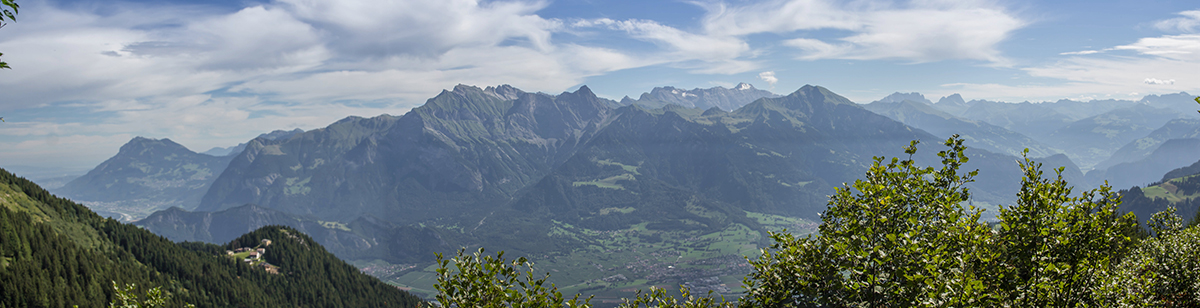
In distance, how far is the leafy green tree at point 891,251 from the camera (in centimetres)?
1173

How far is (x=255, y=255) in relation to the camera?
187 metres

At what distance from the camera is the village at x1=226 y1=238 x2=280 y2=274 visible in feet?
590

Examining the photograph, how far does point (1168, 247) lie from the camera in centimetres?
2814

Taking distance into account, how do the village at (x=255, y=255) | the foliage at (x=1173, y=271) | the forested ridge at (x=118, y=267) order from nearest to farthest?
the foliage at (x=1173, y=271) < the forested ridge at (x=118, y=267) < the village at (x=255, y=255)

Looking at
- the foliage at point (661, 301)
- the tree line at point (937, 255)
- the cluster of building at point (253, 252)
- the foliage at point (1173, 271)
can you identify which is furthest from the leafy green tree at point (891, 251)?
the cluster of building at point (253, 252)

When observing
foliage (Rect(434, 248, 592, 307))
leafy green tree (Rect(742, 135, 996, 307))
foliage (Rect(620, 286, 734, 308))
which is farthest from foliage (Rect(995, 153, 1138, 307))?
foliage (Rect(434, 248, 592, 307))

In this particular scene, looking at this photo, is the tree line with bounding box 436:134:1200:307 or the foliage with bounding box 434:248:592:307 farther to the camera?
the foliage with bounding box 434:248:592:307

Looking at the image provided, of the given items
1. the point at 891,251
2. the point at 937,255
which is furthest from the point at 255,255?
the point at 937,255

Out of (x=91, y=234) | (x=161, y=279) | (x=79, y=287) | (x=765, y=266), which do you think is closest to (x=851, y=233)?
(x=765, y=266)

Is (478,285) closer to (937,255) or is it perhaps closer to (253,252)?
(937,255)

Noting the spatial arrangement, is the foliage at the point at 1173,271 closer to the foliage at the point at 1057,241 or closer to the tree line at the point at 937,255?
the tree line at the point at 937,255

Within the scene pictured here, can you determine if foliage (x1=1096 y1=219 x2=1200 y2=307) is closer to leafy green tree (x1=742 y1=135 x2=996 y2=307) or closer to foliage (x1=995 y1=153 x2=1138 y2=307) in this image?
foliage (x1=995 y1=153 x2=1138 y2=307)

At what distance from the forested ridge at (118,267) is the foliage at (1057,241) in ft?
373

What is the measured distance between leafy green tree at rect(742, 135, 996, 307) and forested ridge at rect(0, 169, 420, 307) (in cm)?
10872
